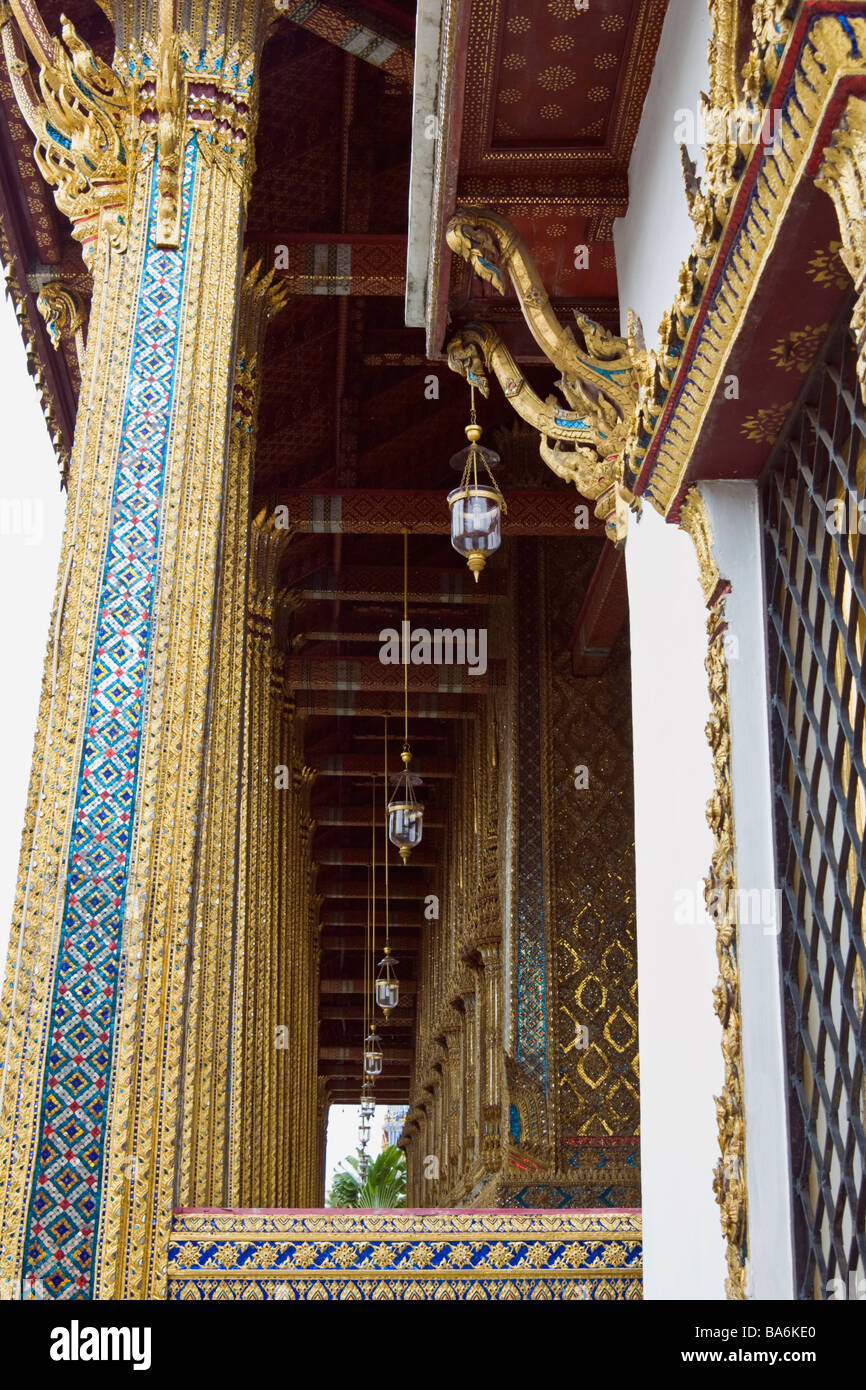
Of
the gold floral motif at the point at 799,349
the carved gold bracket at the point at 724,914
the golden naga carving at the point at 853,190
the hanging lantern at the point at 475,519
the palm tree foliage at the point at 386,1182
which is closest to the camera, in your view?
the golden naga carving at the point at 853,190

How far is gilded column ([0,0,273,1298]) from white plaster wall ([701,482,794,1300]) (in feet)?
7.86

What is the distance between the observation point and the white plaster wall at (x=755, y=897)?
2.62 m

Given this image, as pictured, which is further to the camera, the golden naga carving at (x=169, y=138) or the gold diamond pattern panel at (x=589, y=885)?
the gold diamond pattern panel at (x=589, y=885)

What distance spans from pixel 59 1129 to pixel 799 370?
314 centimetres

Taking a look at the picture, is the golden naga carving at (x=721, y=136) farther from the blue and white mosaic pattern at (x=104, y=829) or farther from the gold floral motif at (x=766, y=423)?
the blue and white mosaic pattern at (x=104, y=829)

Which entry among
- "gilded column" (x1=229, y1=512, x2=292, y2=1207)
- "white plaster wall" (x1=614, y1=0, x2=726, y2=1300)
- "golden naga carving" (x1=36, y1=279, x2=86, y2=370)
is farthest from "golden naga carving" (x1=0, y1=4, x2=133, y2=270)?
"gilded column" (x1=229, y1=512, x2=292, y2=1207)

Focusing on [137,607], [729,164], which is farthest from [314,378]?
[729,164]

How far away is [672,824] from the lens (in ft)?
11.6

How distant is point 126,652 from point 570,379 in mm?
2022

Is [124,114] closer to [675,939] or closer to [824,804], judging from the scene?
[675,939]

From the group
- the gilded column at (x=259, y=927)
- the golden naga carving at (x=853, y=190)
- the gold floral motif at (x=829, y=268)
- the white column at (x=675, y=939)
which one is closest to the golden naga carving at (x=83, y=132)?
the gilded column at (x=259, y=927)

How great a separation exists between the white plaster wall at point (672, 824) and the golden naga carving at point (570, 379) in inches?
7.7

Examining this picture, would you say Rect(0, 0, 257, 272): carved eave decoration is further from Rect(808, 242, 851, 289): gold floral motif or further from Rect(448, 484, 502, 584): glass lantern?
Rect(808, 242, 851, 289): gold floral motif

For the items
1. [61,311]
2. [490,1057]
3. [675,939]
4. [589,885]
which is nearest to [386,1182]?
[490,1057]
